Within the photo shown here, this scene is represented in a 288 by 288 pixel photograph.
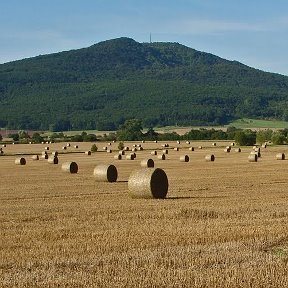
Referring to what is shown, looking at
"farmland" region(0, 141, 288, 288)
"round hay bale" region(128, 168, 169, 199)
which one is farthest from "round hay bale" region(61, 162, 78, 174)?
"round hay bale" region(128, 168, 169, 199)

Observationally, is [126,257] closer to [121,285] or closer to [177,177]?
[121,285]

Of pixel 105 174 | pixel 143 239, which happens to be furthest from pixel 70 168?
pixel 143 239

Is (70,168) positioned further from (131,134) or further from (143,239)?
(131,134)

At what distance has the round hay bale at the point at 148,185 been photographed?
957 inches

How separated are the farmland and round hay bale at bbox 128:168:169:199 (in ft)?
1.73

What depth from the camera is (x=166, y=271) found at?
1028 cm

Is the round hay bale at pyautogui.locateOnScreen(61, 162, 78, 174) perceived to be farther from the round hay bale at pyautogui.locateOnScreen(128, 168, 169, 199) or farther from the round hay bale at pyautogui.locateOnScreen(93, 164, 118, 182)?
the round hay bale at pyautogui.locateOnScreen(128, 168, 169, 199)

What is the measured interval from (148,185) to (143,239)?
10.5 m

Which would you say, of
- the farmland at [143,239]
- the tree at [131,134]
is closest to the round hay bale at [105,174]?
the farmland at [143,239]

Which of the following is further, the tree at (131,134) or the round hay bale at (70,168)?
the tree at (131,134)

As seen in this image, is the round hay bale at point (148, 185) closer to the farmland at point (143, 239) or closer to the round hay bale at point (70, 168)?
the farmland at point (143, 239)

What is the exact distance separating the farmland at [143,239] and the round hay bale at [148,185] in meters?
0.53

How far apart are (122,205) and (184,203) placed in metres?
1.98

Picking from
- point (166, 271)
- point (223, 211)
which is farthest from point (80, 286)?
point (223, 211)
